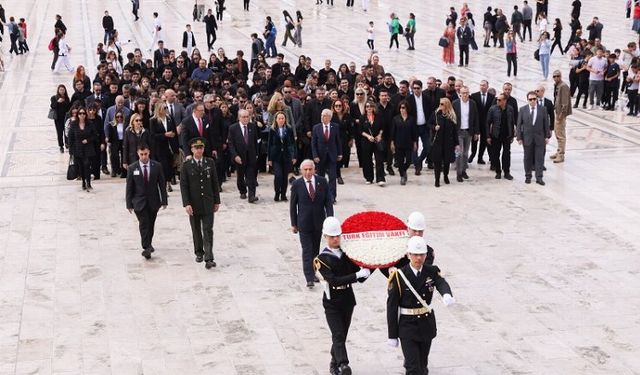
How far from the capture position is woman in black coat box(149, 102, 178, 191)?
62.3 feet

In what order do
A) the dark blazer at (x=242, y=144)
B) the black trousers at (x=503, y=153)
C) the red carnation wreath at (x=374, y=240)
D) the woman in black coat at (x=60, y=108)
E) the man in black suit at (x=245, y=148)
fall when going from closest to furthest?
the red carnation wreath at (x=374, y=240), the man in black suit at (x=245, y=148), the dark blazer at (x=242, y=144), the black trousers at (x=503, y=153), the woman in black coat at (x=60, y=108)

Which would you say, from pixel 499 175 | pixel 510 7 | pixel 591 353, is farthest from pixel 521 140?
pixel 510 7

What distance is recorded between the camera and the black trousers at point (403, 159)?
1961cm

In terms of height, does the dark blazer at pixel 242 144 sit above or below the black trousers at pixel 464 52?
above

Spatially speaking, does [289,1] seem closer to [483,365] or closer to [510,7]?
[510,7]

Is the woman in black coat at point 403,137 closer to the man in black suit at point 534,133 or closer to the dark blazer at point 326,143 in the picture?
the dark blazer at point 326,143

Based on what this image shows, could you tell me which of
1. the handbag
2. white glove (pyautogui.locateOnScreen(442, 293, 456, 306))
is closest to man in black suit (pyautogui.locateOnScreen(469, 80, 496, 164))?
the handbag

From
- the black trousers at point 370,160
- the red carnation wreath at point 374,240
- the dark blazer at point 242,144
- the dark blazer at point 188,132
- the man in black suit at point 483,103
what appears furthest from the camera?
the man in black suit at point 483,103

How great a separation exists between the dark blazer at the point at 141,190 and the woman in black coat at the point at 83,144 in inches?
155

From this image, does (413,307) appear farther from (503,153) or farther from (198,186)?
(503,153)

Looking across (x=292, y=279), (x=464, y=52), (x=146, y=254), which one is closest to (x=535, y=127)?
(x=292, y=279)

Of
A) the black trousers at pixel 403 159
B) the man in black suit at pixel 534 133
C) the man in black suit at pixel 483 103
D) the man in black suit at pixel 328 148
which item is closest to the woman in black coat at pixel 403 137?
the black trousers at pixel 403 159

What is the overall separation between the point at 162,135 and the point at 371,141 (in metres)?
3.52

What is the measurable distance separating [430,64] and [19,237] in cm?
2006
